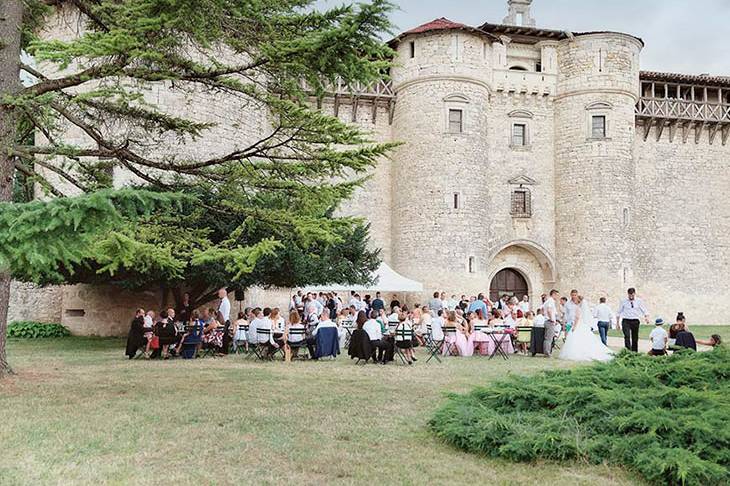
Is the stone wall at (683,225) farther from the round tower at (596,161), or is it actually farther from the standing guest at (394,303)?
the standing guest at (394,303)

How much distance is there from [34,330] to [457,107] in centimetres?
1764

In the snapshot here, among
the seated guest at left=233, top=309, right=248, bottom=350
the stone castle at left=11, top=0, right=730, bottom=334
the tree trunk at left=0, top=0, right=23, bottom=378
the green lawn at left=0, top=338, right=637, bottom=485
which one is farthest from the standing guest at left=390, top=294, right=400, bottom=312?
the tree trunk at left=0, top=0, right=23, bottom=378

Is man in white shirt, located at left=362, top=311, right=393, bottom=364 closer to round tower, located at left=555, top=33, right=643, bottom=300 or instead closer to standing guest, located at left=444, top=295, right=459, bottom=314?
standing guest, located at left=444, top=295, right=459, bottom=314

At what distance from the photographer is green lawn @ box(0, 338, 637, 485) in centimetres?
520

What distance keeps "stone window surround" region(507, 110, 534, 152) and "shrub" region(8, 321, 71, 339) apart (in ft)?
64.3

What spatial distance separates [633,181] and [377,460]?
90.7 ft

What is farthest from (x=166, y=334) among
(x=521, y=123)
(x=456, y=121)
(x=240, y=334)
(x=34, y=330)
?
(x=521, y=123)

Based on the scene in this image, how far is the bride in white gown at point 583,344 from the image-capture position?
13977mm

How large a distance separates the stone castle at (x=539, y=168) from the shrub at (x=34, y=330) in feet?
27.2

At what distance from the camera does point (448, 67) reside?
27.8 m

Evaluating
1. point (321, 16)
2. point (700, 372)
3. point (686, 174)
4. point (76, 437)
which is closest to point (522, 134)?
point (686, 174)

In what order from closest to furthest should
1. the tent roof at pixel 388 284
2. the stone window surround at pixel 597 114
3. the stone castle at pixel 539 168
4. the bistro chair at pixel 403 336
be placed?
the bistro chair at pixel 403 336
the tent roof at pixel 388 284
the stone castle at pixel 539 168
the stone window surround at pixel 597 114

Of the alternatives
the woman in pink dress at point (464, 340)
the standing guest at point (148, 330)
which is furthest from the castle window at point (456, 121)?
the standing guest at point (148, 330)

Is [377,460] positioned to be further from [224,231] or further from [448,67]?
[448,67]
